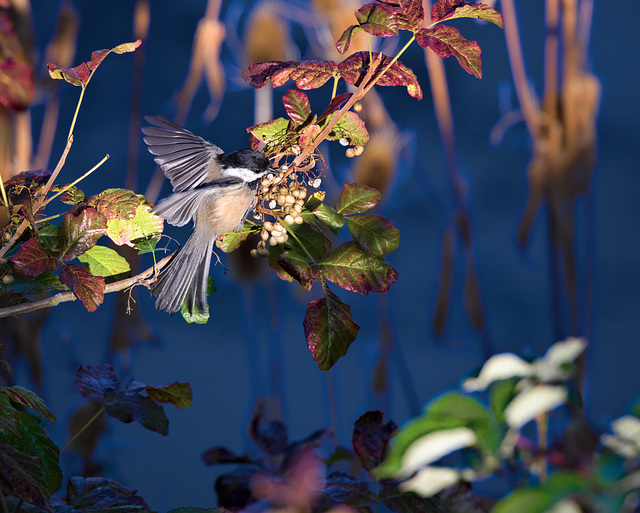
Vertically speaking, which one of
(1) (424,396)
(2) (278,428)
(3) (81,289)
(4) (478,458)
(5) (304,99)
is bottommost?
(1) (424,396)

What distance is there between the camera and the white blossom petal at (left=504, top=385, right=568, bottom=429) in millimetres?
269

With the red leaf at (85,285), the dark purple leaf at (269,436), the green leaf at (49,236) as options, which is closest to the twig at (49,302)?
the red leaf at (85,285)

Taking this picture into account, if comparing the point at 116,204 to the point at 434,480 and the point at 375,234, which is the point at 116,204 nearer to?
the point at 375,234

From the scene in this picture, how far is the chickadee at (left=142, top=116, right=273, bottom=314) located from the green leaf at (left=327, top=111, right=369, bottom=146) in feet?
0.31

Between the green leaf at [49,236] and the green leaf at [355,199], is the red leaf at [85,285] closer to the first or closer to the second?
the green leaf at [49,236]

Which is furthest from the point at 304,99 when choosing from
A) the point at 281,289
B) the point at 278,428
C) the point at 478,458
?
the point at 281,289

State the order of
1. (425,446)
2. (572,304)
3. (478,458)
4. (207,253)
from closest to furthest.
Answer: (425,446)
(478,458)
(207,253)
(572,304)

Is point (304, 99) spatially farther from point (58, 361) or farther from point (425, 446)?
point (58, 361)

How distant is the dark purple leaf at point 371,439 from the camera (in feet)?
2.20

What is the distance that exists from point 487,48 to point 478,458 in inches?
60.8

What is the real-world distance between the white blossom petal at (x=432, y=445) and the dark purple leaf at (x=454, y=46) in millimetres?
402

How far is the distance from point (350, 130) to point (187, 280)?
28 centimetres

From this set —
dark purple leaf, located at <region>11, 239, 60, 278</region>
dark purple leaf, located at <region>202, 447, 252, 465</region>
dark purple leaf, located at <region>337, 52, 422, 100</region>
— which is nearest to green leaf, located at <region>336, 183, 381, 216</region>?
dark purple leaf, located at <region>337, 52, 422, 100</region>

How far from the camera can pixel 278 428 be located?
38.0 inches
